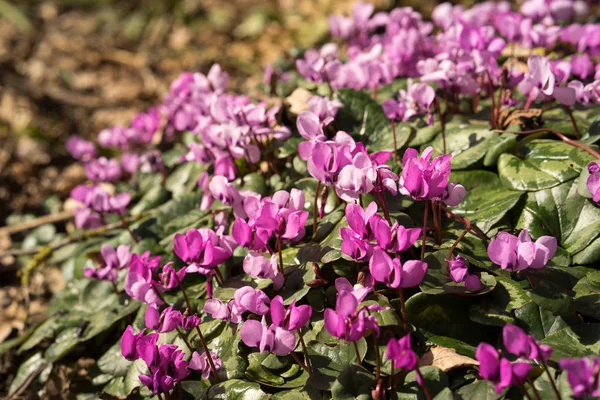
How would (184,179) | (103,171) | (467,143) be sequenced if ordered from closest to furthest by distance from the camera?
(467,143) → (184,179) → (103,171)

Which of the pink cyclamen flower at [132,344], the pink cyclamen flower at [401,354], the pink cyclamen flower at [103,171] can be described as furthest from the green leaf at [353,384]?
the pink cyclamen flower at [103,171]

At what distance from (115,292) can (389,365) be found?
1.24 meters

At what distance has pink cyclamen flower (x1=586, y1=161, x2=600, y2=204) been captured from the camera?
1.59 m

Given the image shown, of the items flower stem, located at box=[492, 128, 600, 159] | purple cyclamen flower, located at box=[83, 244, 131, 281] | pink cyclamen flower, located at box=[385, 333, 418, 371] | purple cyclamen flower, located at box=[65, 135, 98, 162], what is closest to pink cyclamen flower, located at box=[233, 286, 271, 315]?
pink cyclamen flower, located at box=[385, 333, 418, 371]

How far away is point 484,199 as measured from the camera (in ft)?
6.16

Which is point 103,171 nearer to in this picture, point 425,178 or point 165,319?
point 165,319

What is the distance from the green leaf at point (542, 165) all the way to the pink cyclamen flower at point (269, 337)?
87cm

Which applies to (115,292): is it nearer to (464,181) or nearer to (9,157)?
(464,181)

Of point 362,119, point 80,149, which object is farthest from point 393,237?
point 80,149

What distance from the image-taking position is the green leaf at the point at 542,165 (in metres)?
1.81

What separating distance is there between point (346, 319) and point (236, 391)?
426mm

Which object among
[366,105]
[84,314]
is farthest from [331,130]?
[84,314]

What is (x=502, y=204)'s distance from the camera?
5.87 feet

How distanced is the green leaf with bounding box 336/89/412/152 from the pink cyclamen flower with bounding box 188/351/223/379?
999 mm
